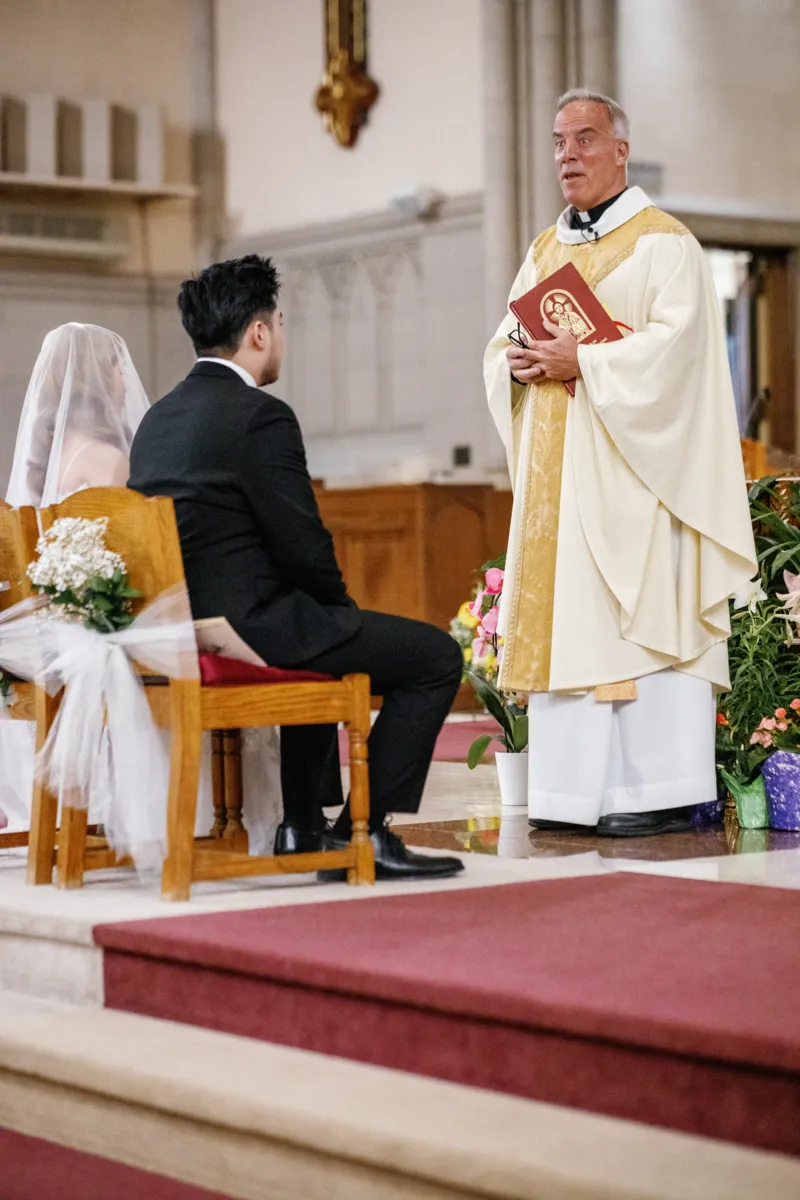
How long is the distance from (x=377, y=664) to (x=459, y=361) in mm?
8044

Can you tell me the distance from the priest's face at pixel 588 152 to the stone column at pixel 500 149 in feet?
19.7

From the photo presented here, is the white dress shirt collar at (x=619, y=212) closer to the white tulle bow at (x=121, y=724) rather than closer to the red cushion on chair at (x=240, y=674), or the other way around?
the red cushion on chair at (x=240, y=674)

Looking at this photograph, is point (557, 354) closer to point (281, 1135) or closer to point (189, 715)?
point (189, 715)

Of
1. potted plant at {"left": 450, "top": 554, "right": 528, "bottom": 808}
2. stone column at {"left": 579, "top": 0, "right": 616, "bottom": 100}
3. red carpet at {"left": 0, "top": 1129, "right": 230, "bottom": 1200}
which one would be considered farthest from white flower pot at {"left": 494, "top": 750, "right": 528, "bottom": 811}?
stone column at {"left": 579, "top": 0, "right": 616, "bottom": 100}

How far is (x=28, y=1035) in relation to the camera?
3254mm

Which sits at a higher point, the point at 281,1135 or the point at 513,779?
the point at 513,779

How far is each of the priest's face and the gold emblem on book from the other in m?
0.36

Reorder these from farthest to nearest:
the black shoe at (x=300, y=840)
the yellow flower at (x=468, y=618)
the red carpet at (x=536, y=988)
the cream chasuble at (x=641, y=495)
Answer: the yellow flower at (x=468, y=618), the cream chasuble at (x=641, y=495), the black shoe at (x=300, y=840), the red carpet at (x=536, y=988)

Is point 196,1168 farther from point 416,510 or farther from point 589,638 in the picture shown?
point 416,510

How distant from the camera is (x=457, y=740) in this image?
7750 millimetres

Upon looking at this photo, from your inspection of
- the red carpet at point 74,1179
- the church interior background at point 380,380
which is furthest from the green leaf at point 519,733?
the red carpet at point 74,1179

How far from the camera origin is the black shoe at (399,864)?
3959 mm

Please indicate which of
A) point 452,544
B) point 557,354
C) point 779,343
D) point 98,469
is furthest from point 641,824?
point 779,343

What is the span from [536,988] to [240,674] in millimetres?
1216
